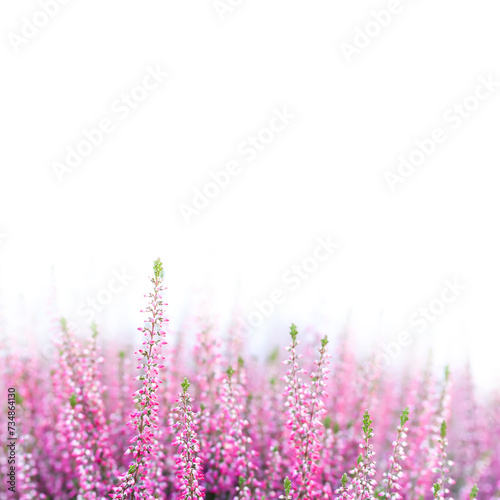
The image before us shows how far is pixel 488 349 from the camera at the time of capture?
38.8 ft

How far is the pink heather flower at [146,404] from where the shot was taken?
4406 mm

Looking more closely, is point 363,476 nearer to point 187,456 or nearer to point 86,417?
point 187,456

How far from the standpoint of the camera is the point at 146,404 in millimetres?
4473

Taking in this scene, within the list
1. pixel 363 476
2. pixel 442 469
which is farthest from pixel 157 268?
pixel 442 469

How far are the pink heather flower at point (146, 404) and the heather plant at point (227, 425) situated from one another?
1 centimetres

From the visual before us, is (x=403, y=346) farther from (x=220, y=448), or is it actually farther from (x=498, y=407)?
(x=220, y=448)

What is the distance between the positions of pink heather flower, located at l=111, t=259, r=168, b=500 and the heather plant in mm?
14

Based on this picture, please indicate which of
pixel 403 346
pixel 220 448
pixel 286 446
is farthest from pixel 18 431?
pixel 403 346

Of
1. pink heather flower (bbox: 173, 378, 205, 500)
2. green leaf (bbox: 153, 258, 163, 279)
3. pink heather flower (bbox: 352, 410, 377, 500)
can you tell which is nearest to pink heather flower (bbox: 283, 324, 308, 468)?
pink heather flower (bbox: 352, 410, 377, 500)

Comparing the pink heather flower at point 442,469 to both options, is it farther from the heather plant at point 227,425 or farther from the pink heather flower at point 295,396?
the pink heather flower at point 295,396

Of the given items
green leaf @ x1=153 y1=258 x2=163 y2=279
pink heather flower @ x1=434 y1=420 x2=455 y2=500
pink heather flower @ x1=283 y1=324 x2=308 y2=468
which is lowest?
pink heather flower @ x1=434 y1=420 x2=455 y2=500

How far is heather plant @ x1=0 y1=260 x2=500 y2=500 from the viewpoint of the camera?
14.9 ft

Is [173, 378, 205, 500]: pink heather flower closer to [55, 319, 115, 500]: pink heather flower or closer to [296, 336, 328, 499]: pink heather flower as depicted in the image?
[296, 336, 328, 499]: pink heather flower

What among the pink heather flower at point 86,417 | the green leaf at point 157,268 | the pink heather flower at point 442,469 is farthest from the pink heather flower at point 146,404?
the pink heather flower at point 442,469
